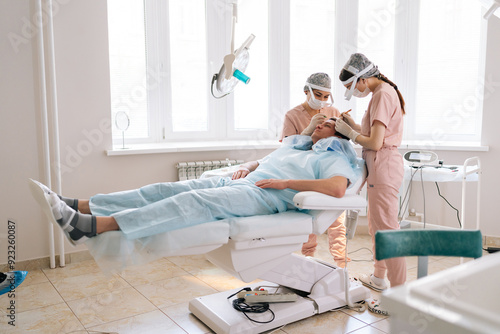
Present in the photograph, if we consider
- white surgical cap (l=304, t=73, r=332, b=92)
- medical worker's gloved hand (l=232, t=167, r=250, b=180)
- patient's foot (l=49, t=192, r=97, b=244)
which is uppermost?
white surgical cap (l=304, t=73, r=332, b=92)

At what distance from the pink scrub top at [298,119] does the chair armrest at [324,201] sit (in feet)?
2.72

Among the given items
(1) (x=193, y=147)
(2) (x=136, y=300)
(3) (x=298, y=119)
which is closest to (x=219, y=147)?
(1) (x=193, y=147)

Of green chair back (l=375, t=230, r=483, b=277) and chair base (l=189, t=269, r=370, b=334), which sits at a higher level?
green chair back (l=375, t=230, r=483, b=277)

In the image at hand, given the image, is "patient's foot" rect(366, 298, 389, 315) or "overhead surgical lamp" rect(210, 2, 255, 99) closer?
"overhead surgical lamp" rect(210, 2, 255, 99)

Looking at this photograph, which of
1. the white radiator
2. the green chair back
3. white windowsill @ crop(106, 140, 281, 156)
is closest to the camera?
the green chair back

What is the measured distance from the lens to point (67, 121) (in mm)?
2873

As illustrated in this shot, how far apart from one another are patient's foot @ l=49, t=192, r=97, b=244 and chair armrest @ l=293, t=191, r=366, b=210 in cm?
84

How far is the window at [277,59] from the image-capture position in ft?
11.0

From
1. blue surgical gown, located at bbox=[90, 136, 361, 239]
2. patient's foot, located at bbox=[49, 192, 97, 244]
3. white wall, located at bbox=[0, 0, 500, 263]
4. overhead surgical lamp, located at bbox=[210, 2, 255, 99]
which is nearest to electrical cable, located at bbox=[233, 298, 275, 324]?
blue surgical gown, located at bbox=[90, 136, 361, 239]

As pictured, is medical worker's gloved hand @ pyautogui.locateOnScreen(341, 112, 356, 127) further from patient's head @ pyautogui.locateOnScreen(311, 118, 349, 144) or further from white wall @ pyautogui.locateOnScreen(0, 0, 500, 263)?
white wall @ pyautogui.locateOnScreen(0, 0, 500, 263)

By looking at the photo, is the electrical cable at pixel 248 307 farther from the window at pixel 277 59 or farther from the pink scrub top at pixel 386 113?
the window at pixel 277 59

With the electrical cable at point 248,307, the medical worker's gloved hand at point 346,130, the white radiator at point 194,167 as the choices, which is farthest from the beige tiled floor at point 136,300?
the medical worker's gloved hand at point 346,130

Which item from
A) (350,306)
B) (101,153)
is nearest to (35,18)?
(101,153)

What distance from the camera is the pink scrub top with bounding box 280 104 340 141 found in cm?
272
